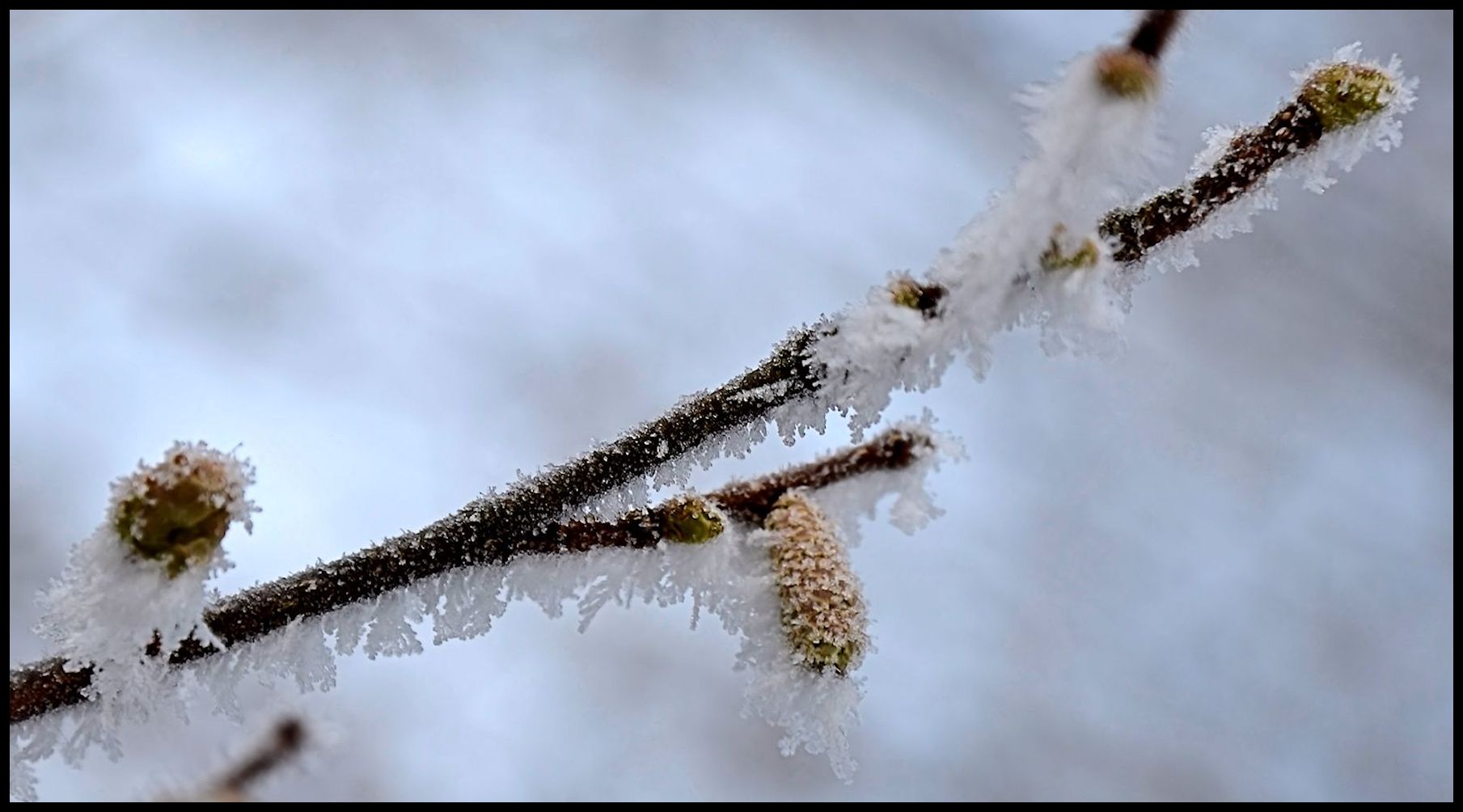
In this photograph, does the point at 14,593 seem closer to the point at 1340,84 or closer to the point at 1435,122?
the point at 1340,84

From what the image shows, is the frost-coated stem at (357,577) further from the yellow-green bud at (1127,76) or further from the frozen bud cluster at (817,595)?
the yellow-green bud at (1127,76)

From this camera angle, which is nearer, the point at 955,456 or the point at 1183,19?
the point at 1183,19

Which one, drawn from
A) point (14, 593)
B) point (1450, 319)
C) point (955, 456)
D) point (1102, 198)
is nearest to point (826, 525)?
point (955, 456)

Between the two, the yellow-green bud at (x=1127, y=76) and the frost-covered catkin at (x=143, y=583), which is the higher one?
the yellow-green bud at (x=1127, y=76)

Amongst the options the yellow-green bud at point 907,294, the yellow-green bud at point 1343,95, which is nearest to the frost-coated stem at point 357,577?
the yellow-green bud at point 907,294

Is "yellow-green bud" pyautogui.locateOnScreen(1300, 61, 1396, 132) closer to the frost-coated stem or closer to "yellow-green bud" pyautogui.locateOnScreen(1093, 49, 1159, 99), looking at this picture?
"yellow-green bud" pyautogui.locateOnScreen(1093, 49, 1159, 99)

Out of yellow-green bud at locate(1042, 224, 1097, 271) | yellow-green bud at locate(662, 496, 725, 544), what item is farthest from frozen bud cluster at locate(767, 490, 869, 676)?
yellow-green bud at locate(1042, 224, 1097, 271)
